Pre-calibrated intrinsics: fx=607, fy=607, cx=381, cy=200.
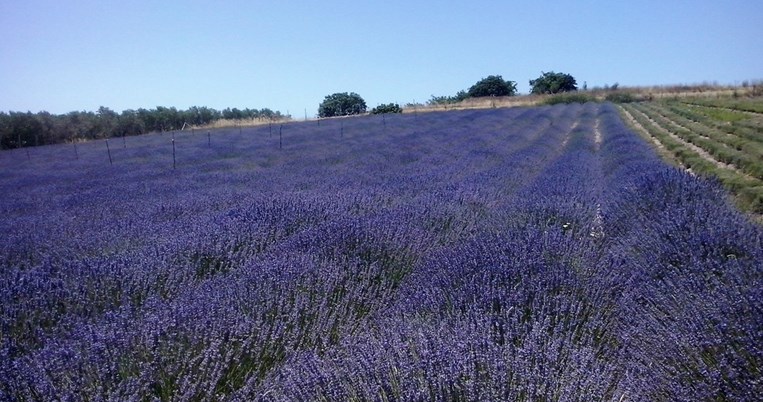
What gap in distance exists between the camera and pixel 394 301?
3568 millimetres

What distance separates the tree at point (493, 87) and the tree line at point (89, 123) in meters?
20.0

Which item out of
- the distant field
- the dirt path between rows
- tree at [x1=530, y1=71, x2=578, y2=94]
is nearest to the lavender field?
the distant field

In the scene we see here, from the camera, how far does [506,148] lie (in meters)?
13.1

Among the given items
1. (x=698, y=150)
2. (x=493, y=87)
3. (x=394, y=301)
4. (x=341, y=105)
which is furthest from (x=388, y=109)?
(x=394, y=301)

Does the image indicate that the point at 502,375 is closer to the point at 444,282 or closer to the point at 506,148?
the point at 444,282

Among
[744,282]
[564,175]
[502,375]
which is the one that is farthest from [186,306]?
[564,175]

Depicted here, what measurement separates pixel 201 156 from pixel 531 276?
39.3ft

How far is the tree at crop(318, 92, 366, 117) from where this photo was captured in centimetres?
4406

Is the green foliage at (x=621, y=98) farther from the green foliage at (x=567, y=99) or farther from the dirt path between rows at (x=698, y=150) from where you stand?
the dirt path between rows at (x=698, y=150)

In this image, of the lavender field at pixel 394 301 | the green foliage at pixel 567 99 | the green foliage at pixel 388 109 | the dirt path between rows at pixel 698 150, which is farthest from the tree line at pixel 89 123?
the dirt path between rows at pixel 698 150

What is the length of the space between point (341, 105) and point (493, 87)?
13.2 m

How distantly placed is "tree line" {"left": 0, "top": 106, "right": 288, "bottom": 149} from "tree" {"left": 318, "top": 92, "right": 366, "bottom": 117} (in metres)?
8.49

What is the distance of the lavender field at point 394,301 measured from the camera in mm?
2143

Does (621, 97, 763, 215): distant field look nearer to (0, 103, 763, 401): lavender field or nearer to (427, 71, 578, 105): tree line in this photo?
(0, 103, 763, 401): lavender field
